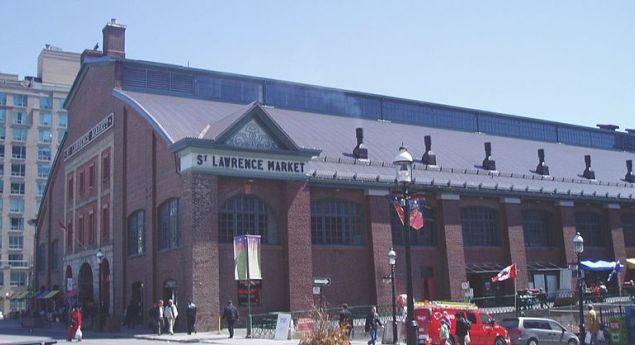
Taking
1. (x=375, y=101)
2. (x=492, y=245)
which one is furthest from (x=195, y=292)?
(x=375, y=101)

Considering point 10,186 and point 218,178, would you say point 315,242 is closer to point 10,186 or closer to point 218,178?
point 218,178

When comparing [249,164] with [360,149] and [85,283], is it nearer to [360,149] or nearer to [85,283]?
[360,149]

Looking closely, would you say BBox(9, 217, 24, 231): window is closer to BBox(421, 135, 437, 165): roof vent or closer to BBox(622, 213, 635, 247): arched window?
BBox(421, 135, 437, 165): roof vent

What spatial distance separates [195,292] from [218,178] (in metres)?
5.95

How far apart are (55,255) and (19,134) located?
50104mm

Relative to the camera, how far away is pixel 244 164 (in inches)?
1549

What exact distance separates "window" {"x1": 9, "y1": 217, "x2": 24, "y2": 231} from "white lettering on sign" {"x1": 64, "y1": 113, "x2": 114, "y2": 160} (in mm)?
47318

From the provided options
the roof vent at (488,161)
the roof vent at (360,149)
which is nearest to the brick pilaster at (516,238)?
the roof vent at (488,161)

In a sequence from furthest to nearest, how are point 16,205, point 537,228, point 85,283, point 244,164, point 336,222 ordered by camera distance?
point 16,205
point 537,228
point 85,283
point 336,222
point 244,164

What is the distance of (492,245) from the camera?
5106cm

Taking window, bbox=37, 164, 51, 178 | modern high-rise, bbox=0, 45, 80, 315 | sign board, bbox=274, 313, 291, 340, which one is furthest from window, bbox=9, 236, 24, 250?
sign board, bbox=274, 313, 291, 340

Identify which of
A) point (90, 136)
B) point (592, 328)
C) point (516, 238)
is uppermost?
point (90, 136)

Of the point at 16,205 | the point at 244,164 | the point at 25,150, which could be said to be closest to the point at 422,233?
the point at 244,164

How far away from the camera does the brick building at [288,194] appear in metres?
39.4
